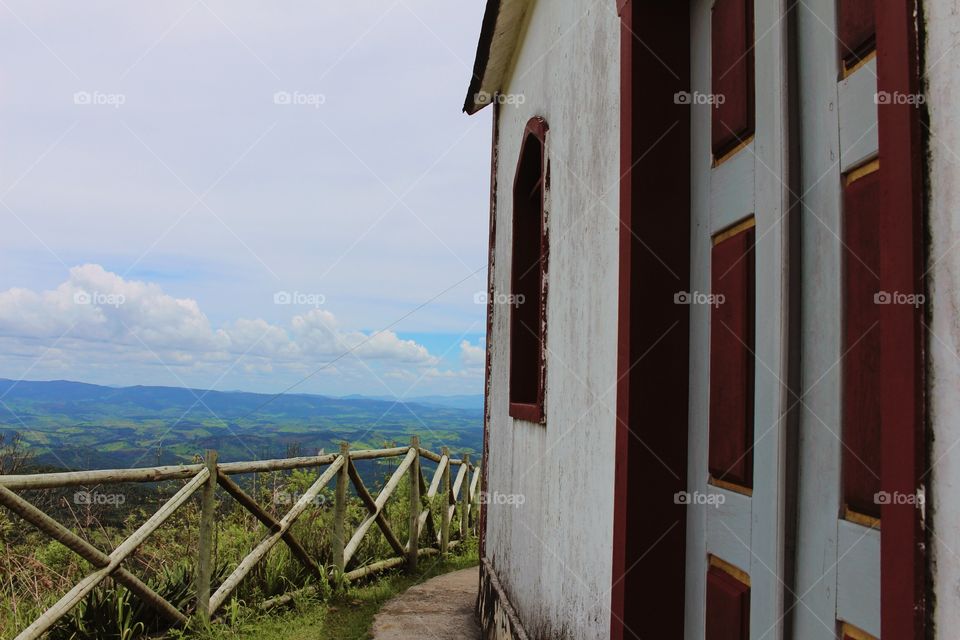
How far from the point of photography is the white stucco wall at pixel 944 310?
A: 109cm

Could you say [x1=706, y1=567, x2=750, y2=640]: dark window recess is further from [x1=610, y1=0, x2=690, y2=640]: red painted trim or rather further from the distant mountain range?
the distant mountain range

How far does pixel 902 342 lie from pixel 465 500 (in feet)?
31.0

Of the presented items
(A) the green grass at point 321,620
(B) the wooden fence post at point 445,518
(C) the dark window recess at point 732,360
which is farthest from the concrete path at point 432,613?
(C) the dark window recess at point 732,360

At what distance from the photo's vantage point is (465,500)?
10250mm

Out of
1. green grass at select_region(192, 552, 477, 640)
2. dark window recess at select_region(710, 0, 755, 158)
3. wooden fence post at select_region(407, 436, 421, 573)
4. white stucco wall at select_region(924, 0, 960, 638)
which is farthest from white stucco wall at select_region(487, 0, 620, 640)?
wooden fence post at select_region(407, 436, 421, 573)

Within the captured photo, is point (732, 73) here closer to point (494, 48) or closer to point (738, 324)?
point (738, 324)

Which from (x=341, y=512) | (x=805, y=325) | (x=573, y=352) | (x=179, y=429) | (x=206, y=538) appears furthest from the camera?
(x=179, y=429)

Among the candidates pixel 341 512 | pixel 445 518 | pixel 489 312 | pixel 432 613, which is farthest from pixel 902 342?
pixel 445 518

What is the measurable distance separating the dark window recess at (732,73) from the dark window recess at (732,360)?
0.95ft

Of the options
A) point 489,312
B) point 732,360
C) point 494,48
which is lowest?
point 732,360

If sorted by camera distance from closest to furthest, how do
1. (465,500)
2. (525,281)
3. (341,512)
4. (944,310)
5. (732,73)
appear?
(944,310) → (732,73) → (525,281) → (341,512) → (465,500)

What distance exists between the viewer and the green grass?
5.54 meters

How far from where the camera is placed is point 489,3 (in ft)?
17.0

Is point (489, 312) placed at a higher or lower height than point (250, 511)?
higher
